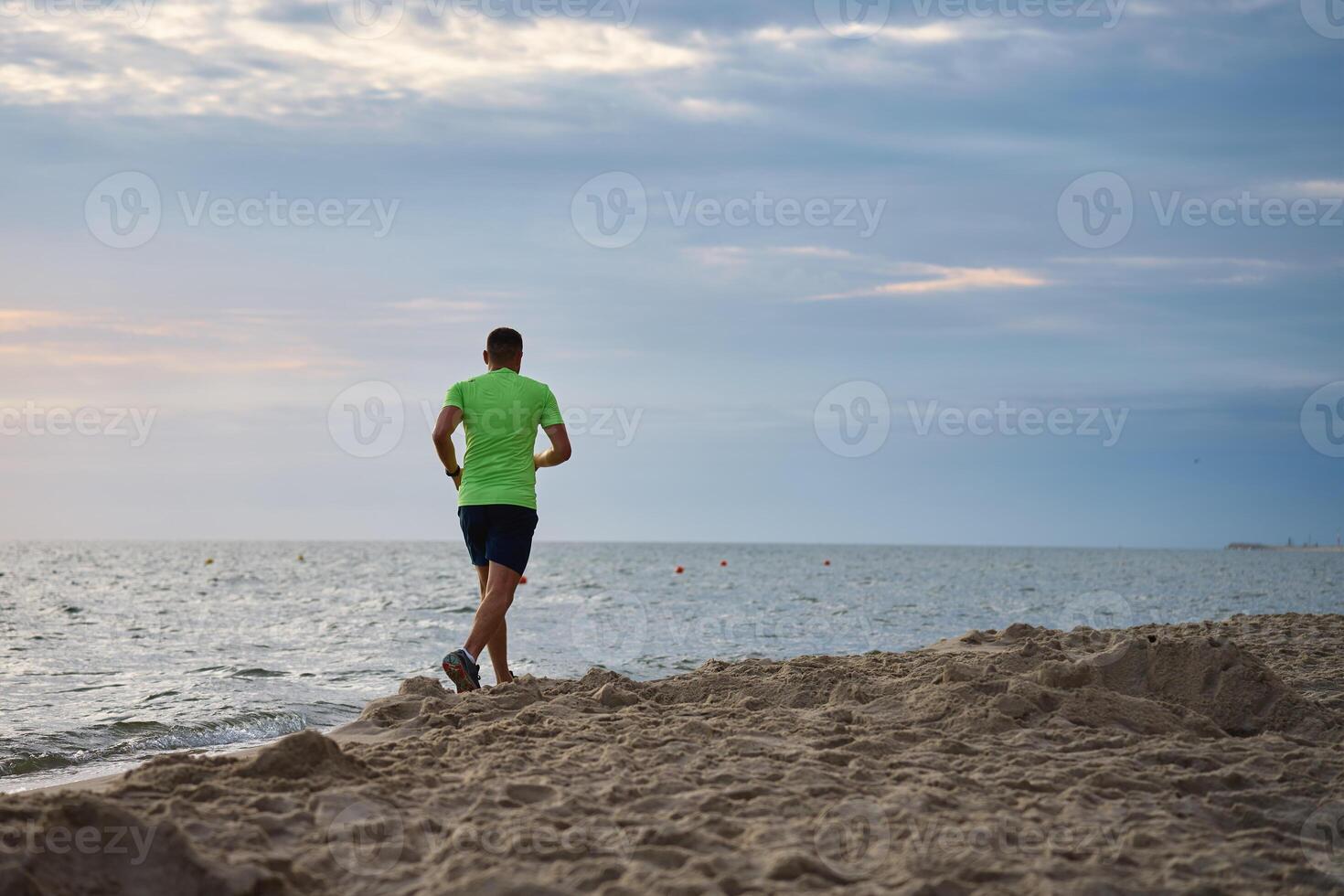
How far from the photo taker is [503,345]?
6.39 meters

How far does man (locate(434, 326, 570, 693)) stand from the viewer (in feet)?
20.4

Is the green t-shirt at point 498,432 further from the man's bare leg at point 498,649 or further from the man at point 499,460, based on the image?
the man's bare leg at point 498,649

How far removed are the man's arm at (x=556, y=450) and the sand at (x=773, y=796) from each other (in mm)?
1453

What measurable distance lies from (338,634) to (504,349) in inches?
410

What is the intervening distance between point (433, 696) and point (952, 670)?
9.41 ft

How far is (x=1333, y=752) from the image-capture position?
443cm

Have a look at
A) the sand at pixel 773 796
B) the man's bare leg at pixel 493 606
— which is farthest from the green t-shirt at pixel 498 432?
the sand at pixel 773 796

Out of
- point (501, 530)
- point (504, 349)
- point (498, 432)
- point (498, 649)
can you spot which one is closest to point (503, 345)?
point (504, 349)

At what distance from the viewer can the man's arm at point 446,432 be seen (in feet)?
20.4

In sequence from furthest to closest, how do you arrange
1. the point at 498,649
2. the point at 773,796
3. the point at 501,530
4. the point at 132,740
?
the point at 132,740
the point at 498,649
the point at 501,530
the point at 773,796

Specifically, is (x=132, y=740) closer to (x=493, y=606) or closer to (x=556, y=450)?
(x=493, y=606)

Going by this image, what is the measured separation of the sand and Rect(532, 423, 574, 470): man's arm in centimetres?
145

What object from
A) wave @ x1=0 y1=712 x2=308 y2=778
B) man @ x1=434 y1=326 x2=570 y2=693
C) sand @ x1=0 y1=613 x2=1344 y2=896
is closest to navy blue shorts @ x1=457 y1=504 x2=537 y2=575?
man @ x1=434 y1=326 x2=570 y2=693

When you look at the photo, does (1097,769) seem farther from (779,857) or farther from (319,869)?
(319,869)
